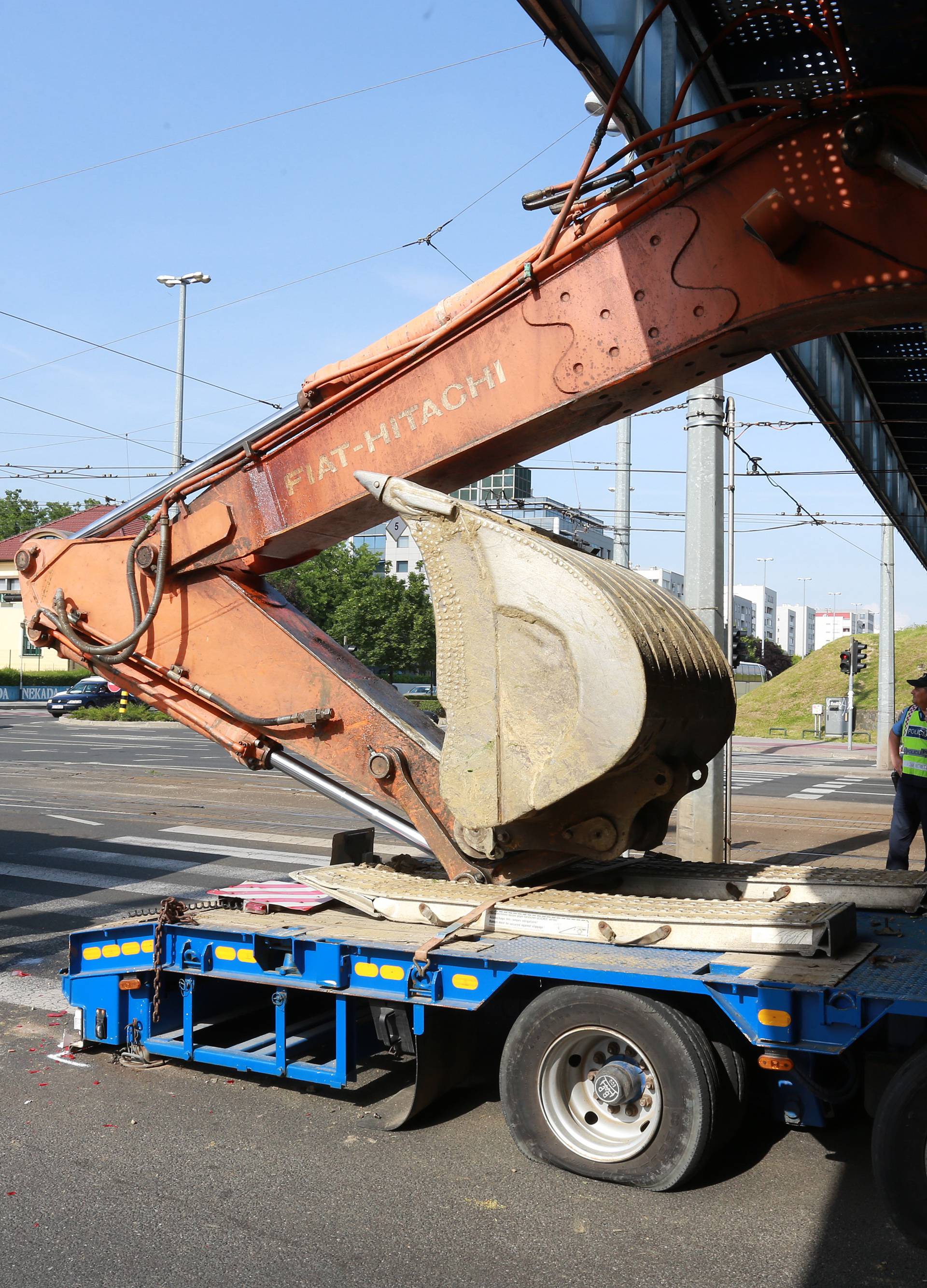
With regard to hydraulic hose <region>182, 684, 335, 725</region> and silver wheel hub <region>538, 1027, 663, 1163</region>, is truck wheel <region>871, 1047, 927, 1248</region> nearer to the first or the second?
silver wheel hub <region>538, 1027, 663, 1163</region>

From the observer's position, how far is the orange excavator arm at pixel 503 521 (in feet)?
16.3

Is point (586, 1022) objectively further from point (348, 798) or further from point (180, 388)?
point (180, 388)

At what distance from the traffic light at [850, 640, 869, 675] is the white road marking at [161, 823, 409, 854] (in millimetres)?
26304

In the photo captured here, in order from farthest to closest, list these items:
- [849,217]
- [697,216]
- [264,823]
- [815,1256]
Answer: [264,823] < [697,216] < [849,217] < [815,1256]

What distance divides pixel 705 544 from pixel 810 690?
153 feet

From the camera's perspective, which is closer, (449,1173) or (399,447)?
(449,1173)

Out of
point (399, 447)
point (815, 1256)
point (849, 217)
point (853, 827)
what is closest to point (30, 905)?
point (399, 447)

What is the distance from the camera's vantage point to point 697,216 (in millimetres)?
5215

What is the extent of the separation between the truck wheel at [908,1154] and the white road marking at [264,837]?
9698 mm

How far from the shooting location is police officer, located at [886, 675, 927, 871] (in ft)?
31.9

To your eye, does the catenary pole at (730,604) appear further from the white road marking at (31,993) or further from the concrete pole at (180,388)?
the concrete pole at (180,388)

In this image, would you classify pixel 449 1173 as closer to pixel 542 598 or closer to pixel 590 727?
pixel 590 727

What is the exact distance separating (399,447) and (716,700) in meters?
2.10

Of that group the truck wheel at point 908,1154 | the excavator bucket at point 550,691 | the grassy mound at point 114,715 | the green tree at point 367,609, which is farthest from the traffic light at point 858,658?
the truck wheel at point 908,1154
